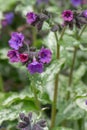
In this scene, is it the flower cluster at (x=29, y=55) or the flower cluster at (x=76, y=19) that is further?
the flower cluster at (x=76, y=19)

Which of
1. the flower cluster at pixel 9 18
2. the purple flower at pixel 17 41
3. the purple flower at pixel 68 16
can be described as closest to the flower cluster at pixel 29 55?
the purple flower at pixel 17 41

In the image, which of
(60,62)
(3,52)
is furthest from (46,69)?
(3,52)

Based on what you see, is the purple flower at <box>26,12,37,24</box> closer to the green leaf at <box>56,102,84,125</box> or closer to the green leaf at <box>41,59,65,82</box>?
the green leaf at <box>41,59,65,82</box>

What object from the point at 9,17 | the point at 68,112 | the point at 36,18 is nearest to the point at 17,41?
the point at 36,18

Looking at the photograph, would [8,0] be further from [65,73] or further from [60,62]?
[60,62]

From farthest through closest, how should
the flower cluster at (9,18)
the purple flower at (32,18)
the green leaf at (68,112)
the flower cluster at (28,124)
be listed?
the flower cluster at (9,18), the green leaf at (68,112), the purple flower at (32,18), the flower cluster at (28,124)

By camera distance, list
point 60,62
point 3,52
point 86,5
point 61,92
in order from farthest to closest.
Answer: point 86,5 → point 3,52 → point 61,92 → point 60,62

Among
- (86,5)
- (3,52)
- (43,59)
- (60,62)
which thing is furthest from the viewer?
(86,5)

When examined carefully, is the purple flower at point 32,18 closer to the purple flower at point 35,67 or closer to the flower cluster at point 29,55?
the flower cluster at point 29,55

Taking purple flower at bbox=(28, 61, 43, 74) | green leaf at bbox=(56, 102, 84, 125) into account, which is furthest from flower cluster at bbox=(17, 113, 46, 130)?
green leaf at bbox=(56, 102, 84, 125)
